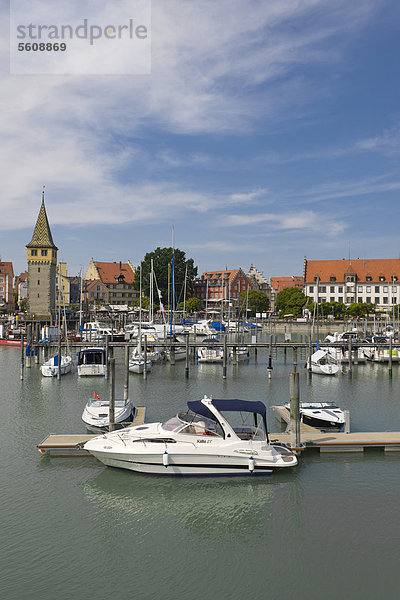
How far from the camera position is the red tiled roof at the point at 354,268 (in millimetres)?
141875

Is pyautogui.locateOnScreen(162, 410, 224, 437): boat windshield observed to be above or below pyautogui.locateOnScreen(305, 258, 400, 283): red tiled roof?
below

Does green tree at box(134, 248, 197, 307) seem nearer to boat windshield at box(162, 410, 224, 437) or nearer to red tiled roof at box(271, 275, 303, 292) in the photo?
red tiled roof at box(271, 275, 303, 292)

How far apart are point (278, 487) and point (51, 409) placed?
754 inches

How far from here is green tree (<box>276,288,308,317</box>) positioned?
131 metres

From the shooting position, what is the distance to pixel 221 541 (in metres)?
16.3

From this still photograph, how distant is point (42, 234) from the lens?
102 meters

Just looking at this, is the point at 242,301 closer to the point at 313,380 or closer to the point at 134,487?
the point at 313,380

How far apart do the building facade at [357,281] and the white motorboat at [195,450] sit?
122147mm

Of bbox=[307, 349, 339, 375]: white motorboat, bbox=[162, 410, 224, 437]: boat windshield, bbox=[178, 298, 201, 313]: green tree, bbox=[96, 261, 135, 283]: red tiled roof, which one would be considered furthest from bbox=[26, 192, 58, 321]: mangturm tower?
bbox=[162, 410, 224, 437]: boat windshield

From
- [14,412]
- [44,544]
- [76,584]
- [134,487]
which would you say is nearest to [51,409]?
[14,412]

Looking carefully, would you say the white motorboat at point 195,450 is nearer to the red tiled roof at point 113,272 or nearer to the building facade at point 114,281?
the building facade at point 114,281

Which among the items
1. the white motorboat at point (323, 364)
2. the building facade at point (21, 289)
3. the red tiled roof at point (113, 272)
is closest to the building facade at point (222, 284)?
the red tiled roof at point (113, 272)

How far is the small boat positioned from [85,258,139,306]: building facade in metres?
110

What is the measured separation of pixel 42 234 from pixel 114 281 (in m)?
62.2
